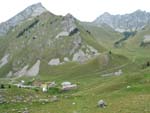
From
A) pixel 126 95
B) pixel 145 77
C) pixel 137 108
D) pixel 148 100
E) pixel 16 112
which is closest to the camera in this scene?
pixel 137 108

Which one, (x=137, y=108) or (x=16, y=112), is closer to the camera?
(x=137, y=108)

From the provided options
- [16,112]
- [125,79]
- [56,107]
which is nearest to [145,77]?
[125,79]

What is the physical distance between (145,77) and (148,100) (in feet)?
81.0

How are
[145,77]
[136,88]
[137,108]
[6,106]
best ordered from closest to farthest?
[137,108] → [6,106] → [136,88] → [145,77]

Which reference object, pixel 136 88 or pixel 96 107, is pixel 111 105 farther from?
pixel 136 88

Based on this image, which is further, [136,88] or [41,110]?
[136,88]

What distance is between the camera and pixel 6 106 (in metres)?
49.6

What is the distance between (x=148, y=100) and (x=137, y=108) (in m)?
6.07

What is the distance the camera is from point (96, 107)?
44.5 metres

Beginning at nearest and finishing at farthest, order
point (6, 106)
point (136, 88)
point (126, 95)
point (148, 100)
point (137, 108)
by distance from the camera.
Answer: point (137, 108), point (148, 100), point (6, 106), point (126, 95), point (136, 88)

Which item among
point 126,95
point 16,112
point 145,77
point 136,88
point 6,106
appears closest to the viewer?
point 16,112

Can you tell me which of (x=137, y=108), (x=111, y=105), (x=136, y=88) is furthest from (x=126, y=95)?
(x=137, y=108)

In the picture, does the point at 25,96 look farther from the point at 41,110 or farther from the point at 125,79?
the point at 125,79

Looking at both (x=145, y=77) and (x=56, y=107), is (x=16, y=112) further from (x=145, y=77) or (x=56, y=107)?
(x=145, y=77)
